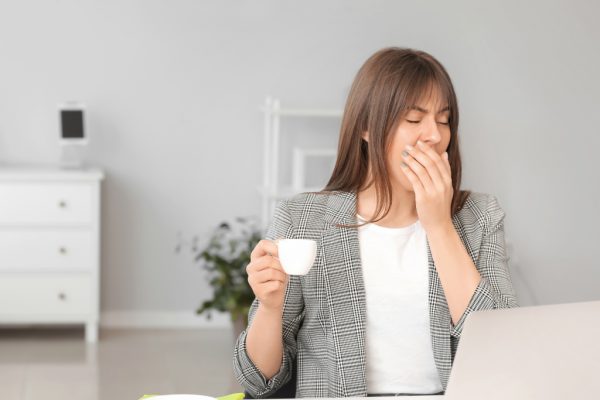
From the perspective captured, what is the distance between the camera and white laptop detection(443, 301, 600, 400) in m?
0.98

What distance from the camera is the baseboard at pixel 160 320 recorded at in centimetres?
479

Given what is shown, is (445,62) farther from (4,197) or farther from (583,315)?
(583,315)

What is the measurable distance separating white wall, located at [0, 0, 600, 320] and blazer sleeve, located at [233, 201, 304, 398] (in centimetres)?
300

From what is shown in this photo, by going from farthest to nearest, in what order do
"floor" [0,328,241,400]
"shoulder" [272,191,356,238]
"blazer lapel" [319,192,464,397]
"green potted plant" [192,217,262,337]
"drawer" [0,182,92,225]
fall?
"drawer" [0,182,92,225]
"green potted plant" [192,217,262,337]
"floor" [0,328,241,400]
"shoulder" [272,191,356,238]
"blazer lapel" [319,192,464,397]

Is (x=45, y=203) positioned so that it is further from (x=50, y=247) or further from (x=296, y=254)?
(x=296, y=254)

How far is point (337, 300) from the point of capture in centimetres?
170

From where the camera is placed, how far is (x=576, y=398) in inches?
38.9

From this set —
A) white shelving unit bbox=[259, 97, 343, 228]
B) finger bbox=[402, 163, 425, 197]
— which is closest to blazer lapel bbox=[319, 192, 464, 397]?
finger bbox=[402, 163, 425, 197]

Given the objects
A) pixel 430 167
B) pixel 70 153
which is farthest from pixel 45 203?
pixel 430 167

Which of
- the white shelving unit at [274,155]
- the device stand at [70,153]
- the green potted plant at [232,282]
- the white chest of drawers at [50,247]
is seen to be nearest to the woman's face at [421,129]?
the green potted plant at [232,282]

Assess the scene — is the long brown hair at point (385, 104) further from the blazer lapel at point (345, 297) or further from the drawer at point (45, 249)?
the drawer at point (45, 249)

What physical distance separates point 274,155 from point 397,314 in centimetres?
271

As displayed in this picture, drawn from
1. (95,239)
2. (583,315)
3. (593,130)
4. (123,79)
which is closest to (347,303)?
(583,315)

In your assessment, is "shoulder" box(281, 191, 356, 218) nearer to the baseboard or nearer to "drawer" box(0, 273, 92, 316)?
"drawer" box(0, 273, 92, 316)
